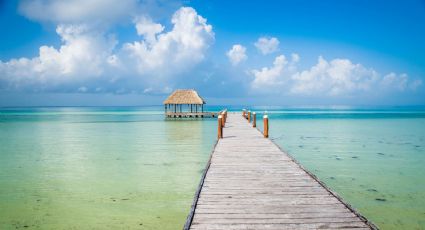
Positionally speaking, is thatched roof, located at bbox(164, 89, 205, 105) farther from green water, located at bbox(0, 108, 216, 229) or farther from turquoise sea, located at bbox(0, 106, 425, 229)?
green water, located at bbox(0, 108, 216, 229)

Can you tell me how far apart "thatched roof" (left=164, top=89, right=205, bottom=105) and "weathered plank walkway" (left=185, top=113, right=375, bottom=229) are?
36.0 m

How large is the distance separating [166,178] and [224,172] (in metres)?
3.71

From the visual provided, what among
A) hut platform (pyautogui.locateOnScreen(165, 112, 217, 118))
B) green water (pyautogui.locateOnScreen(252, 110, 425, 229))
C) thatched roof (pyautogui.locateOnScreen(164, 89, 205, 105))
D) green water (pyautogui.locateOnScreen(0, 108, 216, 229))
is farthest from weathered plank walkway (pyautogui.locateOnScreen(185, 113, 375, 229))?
hut platform (pyautogui.locateOnScreen(165, 112, 217, 118))

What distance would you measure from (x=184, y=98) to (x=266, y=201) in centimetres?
4010

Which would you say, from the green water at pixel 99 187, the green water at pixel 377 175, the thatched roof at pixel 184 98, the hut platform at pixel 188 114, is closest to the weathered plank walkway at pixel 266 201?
the green water at pixel 99 187

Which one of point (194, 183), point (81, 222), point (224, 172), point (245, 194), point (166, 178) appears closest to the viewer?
point (245, 194)

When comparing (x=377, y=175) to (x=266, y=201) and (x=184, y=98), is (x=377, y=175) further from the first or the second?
(x=184, y=98)

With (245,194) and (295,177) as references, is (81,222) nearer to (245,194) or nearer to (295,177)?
(245,194)

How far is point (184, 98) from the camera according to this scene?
4500 cm

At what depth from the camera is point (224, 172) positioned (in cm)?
770

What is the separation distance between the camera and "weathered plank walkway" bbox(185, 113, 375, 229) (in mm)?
4375

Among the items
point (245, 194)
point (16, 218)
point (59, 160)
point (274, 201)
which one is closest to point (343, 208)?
point (274, 201)

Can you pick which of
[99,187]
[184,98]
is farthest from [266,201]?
[184,98]

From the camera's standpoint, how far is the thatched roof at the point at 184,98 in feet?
146
